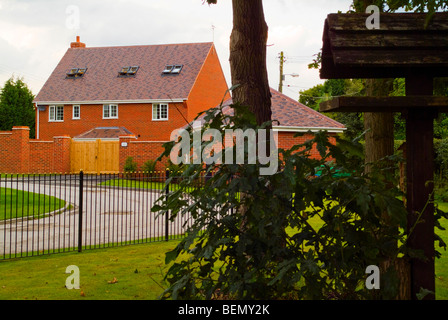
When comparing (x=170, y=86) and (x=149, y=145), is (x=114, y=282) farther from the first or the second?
(x=170, y=86)

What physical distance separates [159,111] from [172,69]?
444cm

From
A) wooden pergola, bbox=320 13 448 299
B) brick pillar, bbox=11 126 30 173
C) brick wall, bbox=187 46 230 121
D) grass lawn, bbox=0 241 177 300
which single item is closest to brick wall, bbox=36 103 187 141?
Result: brick wall, bbox=187 46 230 121

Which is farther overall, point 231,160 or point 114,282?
point 114,282

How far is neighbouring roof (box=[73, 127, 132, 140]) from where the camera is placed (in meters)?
39.6

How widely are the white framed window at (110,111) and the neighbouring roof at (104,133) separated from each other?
3.99ft

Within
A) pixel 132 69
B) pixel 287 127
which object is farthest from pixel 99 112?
pixel 287 127

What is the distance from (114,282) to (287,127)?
74.2ft

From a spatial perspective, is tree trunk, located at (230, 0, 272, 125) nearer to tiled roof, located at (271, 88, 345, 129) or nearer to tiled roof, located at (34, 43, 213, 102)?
tiled roof, located at (271, 88, 345, 129)

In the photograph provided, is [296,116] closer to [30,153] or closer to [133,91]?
[133,91]

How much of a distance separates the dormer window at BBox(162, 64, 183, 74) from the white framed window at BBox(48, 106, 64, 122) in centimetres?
951

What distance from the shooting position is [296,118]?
3142 centimetres

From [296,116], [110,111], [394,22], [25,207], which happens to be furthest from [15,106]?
[394,22]

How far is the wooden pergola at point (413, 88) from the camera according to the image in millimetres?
4035

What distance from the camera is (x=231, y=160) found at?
388cm
